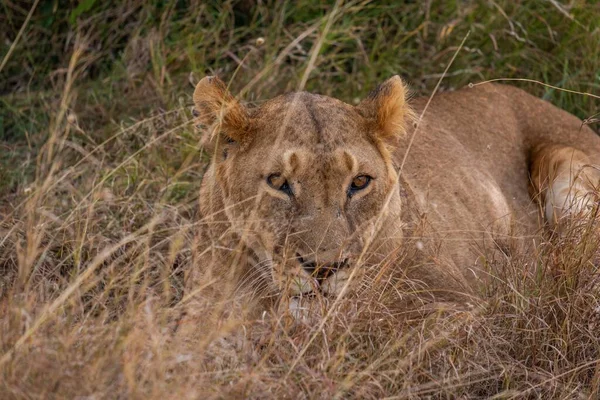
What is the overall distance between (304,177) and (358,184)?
22 cm

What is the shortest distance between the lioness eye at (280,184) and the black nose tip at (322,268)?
0.89 ft

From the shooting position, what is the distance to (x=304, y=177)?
352 centimetres

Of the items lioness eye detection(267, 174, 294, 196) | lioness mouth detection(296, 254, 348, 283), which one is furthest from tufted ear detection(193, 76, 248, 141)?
lioness mouth detection(296, 254, 348, 283)

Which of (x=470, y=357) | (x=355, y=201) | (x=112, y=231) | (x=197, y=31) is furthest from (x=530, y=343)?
(x=197, y=31)

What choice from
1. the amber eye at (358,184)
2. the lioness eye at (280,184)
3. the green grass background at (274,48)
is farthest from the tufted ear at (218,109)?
the green grass background at (274,48)

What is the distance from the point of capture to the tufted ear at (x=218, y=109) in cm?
376

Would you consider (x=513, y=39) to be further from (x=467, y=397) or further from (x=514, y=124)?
(x=467, y=397)

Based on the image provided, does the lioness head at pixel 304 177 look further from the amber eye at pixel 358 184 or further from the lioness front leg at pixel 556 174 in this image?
the lioness front leg at pixel 556 174

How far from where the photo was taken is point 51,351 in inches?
106

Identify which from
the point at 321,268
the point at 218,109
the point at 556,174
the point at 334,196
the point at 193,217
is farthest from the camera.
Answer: the point at 556,174

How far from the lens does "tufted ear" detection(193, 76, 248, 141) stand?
148 inches

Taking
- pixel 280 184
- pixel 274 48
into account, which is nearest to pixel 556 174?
pixel 274 48

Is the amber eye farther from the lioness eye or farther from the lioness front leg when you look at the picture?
the lioness front leg

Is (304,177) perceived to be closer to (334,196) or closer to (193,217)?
(334,196)
